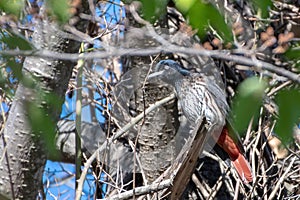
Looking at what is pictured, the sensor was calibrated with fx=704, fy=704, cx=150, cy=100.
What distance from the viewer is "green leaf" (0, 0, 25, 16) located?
155 cm

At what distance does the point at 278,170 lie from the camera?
429 centimetres

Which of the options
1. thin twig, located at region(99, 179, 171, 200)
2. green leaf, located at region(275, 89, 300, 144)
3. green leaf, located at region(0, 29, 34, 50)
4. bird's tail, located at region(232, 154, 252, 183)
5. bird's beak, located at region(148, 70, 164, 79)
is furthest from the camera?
bird's tail, located at region(232, 154, 252, 183)

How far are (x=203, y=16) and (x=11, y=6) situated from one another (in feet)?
1.49

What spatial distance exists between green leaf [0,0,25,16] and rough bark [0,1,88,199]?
645 millimetres

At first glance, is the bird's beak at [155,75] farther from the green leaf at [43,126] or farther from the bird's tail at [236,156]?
the green leaf at [43,126]

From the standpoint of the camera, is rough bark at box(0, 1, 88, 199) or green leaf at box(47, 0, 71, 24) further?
rough bark at box(0, 1, 88, 199)

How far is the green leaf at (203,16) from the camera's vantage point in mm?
1435

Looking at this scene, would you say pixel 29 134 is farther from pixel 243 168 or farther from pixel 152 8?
pixel 243 168

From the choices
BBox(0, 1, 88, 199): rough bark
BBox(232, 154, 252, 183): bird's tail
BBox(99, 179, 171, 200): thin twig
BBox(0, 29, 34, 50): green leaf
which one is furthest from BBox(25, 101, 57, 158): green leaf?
BBox(232, 154, 252, 183): bird's tail

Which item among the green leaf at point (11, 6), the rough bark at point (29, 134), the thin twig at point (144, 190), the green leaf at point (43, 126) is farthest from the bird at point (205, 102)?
the green leaf at point (43, 126)

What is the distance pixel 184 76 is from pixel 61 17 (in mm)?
2743

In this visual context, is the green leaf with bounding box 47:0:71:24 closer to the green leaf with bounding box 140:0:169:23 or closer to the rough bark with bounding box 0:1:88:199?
the green leaf with bounding box 140:0:169:23

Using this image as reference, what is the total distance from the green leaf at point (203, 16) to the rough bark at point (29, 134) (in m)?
0.91

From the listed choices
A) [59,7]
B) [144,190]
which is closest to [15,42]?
[59,7]
